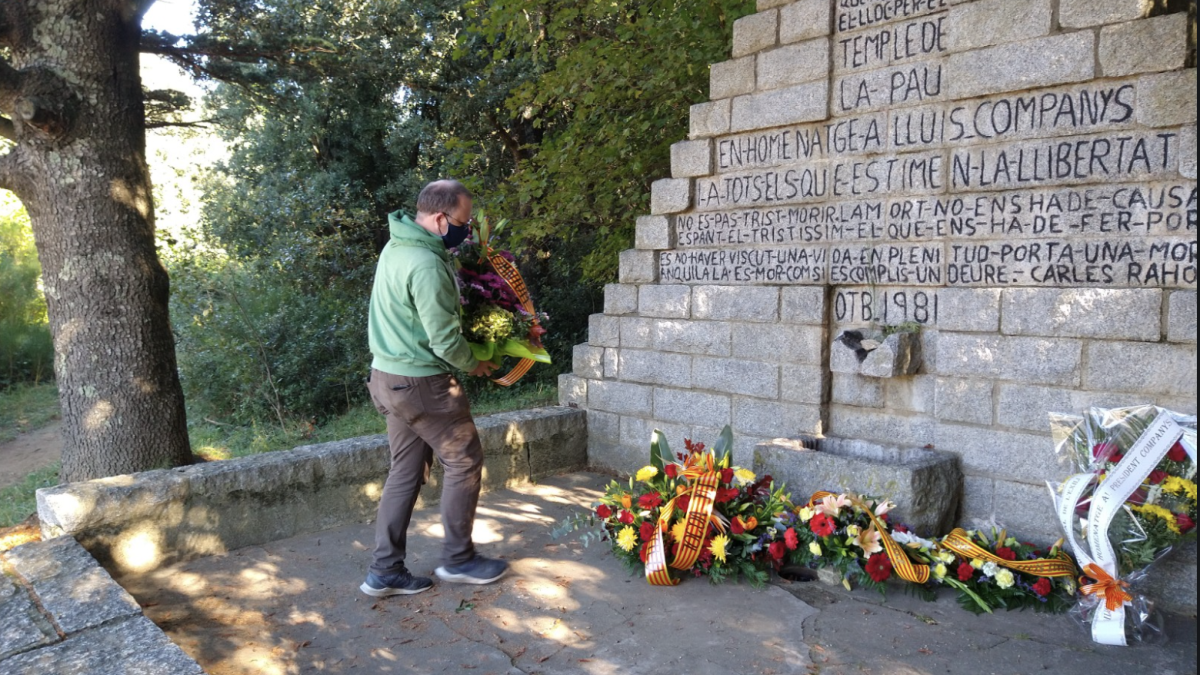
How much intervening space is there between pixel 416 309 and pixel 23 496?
578 centimetres

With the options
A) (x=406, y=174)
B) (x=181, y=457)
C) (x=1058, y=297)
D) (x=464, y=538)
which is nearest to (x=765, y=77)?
(x=1058, y=297)

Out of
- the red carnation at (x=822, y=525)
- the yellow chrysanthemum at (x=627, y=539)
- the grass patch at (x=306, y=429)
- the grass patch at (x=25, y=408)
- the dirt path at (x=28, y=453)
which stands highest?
the red carnation at (x=822, y=525)

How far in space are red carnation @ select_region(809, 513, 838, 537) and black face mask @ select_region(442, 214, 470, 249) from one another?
7.15ft

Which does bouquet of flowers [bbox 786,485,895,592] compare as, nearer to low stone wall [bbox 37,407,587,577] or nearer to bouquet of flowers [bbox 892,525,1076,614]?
bouquet of flowers [bbox 892,525,1076,614]

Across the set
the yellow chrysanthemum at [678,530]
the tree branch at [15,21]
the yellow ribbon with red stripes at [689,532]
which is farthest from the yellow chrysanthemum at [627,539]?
the tree branch at [15,21]

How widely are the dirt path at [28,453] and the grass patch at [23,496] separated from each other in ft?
1.29

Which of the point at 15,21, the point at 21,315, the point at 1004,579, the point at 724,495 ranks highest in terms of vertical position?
the point at 15,21

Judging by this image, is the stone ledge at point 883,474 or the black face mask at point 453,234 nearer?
the black face mask at point 453,234

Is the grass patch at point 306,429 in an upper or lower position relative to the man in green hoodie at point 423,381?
lower

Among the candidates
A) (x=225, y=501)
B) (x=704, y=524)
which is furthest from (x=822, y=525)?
(x=225, y=501)

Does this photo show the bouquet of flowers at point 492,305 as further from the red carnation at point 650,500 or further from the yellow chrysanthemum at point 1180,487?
the yellow chrysanthemum at point 1180,487

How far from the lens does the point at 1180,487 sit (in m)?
3.23

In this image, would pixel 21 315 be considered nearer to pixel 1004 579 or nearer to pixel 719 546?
pixel 719 546

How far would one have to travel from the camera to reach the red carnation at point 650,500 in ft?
13.6
